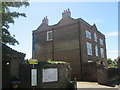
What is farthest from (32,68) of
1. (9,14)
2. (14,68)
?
(9,14)

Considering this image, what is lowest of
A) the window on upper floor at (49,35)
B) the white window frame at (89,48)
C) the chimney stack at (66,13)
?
the white window frame at (89,48)

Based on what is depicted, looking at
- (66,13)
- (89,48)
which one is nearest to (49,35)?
(66,13)

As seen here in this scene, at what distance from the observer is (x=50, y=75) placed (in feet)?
41.5

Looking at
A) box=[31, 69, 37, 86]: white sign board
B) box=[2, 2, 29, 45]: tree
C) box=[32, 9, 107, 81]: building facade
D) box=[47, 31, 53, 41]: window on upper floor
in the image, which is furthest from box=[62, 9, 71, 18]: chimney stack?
box=[31, 69, 37, 86]: white sign board

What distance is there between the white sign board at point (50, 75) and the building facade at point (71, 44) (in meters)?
8.52

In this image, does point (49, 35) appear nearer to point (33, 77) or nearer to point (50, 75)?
point (50, 75)

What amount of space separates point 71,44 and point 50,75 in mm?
10501

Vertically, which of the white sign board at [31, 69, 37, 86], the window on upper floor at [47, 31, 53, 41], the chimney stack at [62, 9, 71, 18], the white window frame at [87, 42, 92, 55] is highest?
the chimney stack at [62, 9, 71, 18]

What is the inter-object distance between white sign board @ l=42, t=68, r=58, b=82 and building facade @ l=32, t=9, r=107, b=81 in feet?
27.9

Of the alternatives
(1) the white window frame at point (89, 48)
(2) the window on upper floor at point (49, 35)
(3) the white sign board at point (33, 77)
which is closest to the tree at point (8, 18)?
(3) the white sign board at point (33, 77)

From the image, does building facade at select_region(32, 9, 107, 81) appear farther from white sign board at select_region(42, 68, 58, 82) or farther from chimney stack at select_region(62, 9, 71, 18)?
white sign board at select_region(42, 68, 58, 82)

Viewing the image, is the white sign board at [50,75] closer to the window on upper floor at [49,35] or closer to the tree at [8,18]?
the tree at [8,18]

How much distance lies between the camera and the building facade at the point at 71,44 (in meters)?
21.0

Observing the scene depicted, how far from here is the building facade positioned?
2095 centimetres
